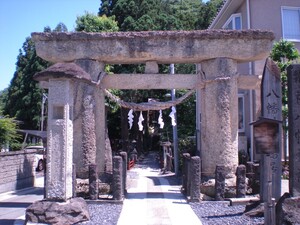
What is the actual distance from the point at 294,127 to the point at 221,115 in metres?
4.18

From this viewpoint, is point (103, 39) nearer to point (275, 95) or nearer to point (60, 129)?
point (60, 129)

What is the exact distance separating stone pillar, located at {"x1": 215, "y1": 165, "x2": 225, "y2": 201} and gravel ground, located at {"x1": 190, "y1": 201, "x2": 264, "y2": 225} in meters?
0.34

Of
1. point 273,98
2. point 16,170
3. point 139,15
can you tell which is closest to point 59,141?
point 273,98

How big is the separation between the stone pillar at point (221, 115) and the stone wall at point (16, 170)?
8.03m

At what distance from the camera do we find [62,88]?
31.8ft

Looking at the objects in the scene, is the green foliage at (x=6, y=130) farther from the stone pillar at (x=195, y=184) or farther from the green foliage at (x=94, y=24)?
the green foliage at (x=94, y=24)

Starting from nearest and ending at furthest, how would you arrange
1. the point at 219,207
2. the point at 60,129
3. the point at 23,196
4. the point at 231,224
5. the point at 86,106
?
the point at 231,224 → the point at 60,129 → the point at 219,207 → the point at 86,106 → the point at 23,196

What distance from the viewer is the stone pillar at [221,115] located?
12.5 meters

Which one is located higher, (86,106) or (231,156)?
(86,106)

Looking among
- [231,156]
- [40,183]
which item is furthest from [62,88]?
[40,183]

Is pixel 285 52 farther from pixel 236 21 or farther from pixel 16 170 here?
pixel 16 170

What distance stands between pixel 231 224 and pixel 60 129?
194 inches

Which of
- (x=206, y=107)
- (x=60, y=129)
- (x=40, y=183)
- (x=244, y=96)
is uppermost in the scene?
(x=244, y=96)

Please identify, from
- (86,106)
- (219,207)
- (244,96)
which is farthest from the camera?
(244,96)
